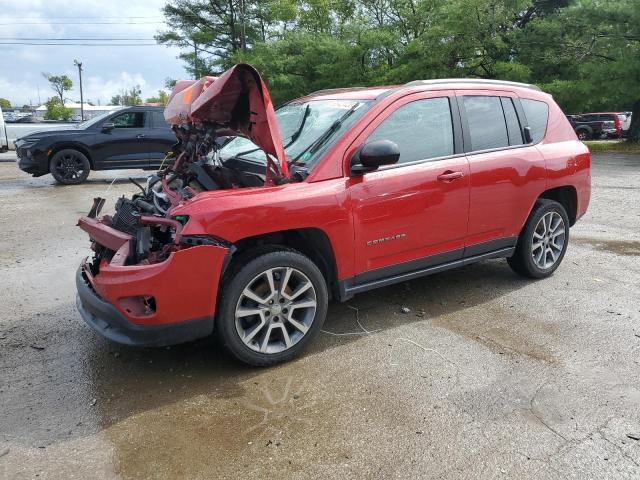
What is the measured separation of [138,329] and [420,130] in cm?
246

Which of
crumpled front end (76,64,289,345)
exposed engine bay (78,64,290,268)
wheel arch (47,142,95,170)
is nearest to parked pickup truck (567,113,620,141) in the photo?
wheel arch (47,142,95,170)

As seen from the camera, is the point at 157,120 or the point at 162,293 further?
the point at 157,120

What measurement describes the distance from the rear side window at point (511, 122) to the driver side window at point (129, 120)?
31.3 feet

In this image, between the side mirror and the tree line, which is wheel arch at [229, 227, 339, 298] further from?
the tree line

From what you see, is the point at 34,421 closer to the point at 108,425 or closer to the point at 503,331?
the point at 108,425

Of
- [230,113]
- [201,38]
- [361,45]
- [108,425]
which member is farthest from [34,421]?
[201,38]

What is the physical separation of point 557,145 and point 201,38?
3160 centimetres

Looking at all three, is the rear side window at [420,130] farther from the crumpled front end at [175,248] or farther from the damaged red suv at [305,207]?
the crumpled front end at [175,248]

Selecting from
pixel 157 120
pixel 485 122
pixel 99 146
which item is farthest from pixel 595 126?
pixel 485 122

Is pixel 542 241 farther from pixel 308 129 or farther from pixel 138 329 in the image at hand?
pixel 138 329

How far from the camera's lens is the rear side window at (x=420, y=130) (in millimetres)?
3789

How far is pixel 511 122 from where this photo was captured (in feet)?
14.9

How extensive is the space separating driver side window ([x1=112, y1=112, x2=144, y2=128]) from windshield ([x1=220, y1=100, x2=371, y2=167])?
8.54 metres

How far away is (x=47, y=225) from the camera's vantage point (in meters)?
7.53
